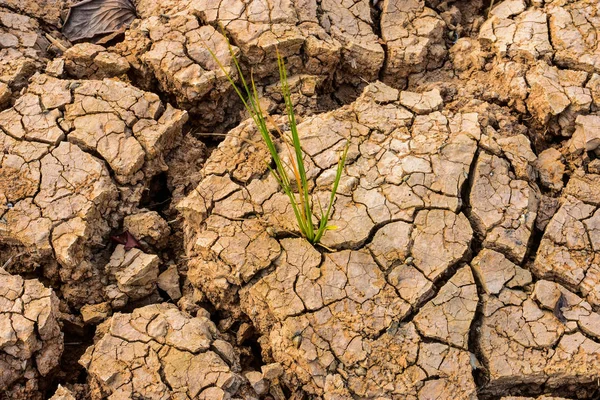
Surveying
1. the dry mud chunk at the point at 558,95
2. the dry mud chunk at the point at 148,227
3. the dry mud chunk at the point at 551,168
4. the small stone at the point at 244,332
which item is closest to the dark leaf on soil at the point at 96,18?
the dry mud chunk at the point at 148,227

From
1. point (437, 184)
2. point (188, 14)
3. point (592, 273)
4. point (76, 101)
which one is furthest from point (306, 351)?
point (188, 14)

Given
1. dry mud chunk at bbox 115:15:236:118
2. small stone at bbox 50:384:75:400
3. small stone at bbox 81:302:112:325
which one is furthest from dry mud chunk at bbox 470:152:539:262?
small stone at bbox 50:384:75:400

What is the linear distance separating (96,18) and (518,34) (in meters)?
2.80

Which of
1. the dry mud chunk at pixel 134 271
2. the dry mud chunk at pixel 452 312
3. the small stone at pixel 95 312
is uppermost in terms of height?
the dry mud chunk at pixel 134 271

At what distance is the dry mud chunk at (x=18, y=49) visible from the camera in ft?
11.1

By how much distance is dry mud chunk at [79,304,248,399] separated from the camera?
2.50m

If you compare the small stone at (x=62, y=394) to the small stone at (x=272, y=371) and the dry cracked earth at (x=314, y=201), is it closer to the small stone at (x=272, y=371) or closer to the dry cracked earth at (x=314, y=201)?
the dry cracked earth at (x=314, y=201)

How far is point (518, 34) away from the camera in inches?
140

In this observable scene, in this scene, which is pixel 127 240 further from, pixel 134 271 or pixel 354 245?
pixel 354 245

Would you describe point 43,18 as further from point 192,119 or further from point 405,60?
point 405,60

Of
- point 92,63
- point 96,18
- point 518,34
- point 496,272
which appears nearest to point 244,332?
point 496,272

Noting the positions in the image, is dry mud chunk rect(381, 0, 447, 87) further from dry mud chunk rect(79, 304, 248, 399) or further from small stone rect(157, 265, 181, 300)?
dry mud chunk rect(79, 304, 248, 399)

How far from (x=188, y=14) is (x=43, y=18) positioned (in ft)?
3.41

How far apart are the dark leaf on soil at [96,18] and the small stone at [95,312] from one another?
184 cm
